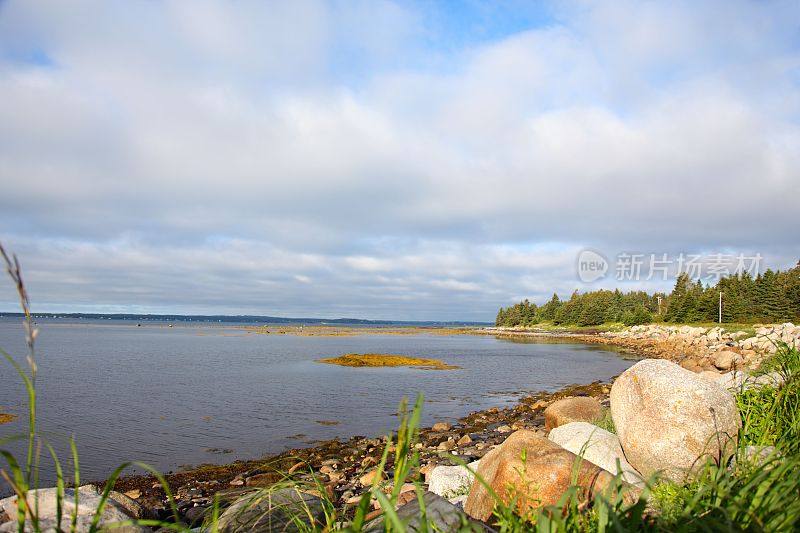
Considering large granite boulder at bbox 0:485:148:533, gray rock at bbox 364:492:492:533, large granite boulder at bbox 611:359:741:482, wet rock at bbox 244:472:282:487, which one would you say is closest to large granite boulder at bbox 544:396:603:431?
large granite boulder at bbox 611:359:741:482

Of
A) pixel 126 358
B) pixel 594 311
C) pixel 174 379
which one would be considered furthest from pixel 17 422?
pixel 594 311

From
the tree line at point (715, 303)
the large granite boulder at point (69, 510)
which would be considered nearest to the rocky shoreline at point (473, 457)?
the large granite boulder at point (69, 510)

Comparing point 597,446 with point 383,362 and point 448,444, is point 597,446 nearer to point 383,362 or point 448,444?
point 448,444

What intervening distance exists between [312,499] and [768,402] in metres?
5.89

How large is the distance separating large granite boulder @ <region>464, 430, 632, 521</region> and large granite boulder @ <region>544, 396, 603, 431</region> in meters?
7.98

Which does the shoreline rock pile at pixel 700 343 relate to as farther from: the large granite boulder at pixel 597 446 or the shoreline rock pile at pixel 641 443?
the shoreline rock pile at pixel 641 443

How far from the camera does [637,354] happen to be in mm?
49656

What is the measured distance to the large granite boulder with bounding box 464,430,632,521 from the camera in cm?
495

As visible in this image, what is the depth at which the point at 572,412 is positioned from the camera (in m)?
13.4

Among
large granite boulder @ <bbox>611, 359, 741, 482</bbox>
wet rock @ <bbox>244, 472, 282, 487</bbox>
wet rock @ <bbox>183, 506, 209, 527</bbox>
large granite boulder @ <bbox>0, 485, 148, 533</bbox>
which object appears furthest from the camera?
wet rock @ <bbox>244, 472, 282, 487</bbox>

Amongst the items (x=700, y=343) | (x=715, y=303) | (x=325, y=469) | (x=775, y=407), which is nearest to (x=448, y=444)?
(x=325, y=469)

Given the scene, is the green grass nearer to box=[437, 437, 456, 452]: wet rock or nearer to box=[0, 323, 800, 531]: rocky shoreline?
box=[0, 323, 800, 531]: rocky shoreline

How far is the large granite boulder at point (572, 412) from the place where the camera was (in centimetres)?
1314

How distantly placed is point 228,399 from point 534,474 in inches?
795
